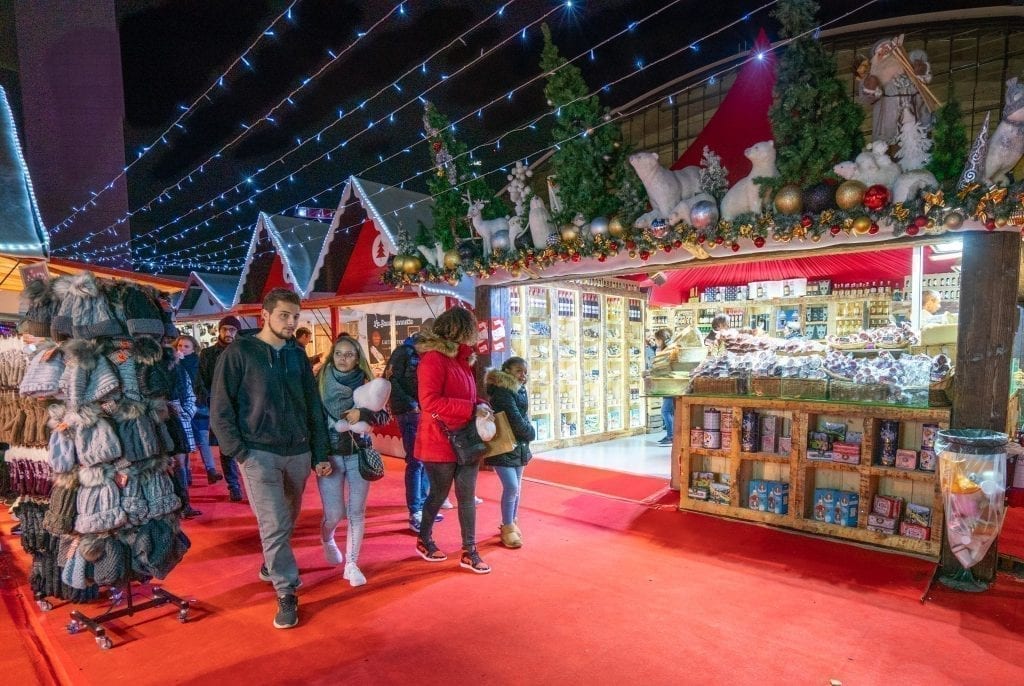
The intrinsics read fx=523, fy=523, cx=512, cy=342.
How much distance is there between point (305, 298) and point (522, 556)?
6897 mm

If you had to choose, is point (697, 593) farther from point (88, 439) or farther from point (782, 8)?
point (782, 8)

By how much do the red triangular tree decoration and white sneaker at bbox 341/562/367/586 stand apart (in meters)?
4.45

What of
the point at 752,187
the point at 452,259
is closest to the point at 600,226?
the point at 752,187

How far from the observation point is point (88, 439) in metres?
2.86

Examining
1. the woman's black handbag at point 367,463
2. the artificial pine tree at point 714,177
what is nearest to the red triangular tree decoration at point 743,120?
the artificial pine tree at point 714,177

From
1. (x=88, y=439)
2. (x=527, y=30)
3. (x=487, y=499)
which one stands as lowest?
(x=487, y=499)

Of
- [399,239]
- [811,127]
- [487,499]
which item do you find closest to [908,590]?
[811,127]

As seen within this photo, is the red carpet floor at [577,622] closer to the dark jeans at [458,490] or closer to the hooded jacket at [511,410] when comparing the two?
the dark jeans at [458,490]

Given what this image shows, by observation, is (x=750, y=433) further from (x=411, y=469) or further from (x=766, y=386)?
(x=411, y=469)

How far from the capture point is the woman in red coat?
11.6 feet

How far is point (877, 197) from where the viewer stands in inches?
143

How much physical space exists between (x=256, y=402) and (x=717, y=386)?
12.8 ft

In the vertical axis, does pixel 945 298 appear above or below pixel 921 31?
below

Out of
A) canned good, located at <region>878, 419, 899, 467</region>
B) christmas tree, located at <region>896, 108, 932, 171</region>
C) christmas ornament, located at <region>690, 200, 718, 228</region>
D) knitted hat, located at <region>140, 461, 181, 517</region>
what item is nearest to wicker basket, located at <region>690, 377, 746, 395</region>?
canned good, located at <region>878, 419, 899, 467</region>
